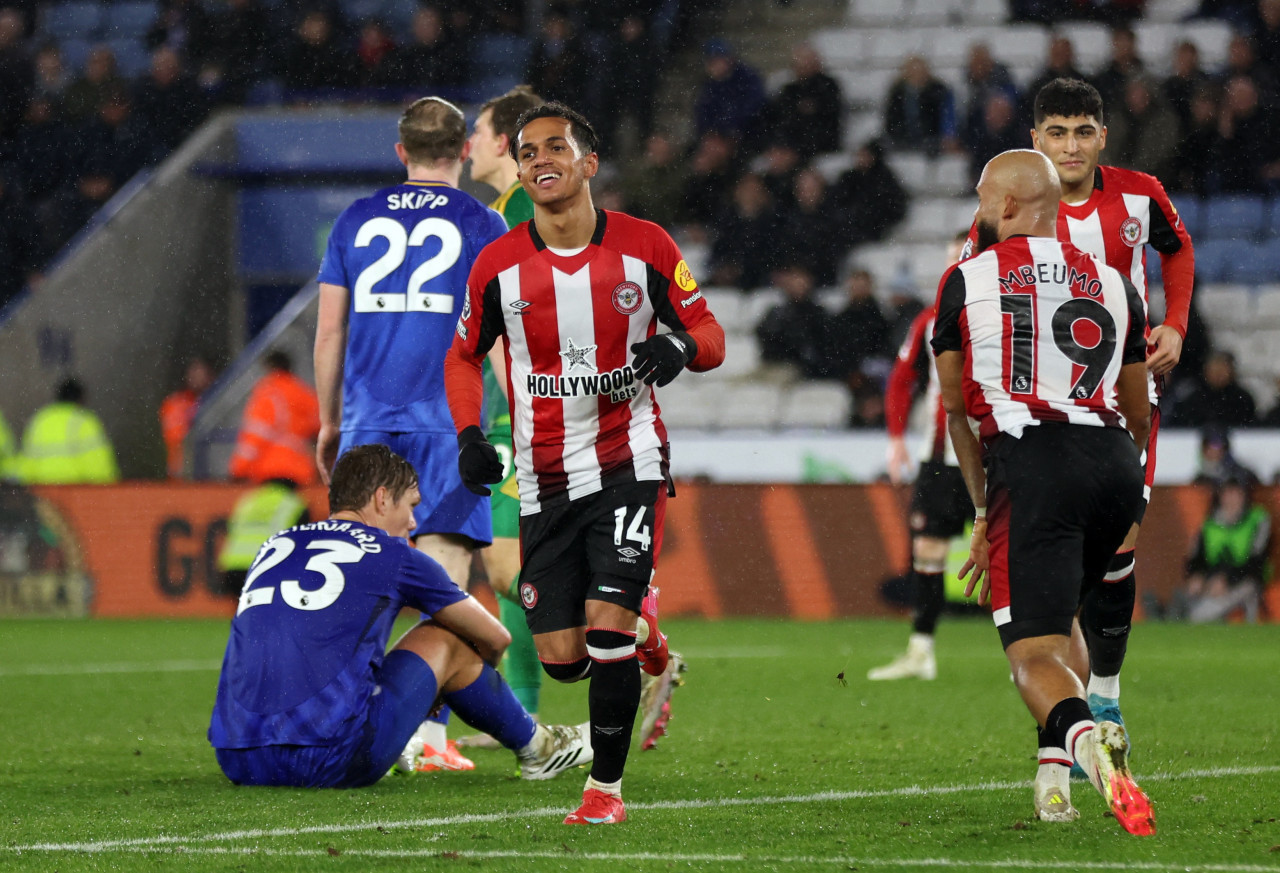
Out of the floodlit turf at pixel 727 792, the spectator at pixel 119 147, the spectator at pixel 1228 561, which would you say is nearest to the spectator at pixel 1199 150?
the spectator at pixel 1228 561

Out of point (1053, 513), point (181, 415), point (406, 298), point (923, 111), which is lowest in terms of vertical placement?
point (181, 415)

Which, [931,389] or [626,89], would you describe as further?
[626,89]

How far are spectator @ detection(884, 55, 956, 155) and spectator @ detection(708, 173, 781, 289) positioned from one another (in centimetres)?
160

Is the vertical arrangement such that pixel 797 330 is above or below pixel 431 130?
below

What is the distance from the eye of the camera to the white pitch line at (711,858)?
3.80 meters

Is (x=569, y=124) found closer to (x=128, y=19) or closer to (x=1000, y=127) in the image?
(x=1000, y=127)

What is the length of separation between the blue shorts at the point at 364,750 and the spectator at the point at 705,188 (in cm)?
1177

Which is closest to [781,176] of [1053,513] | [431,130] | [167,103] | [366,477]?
[167,103]

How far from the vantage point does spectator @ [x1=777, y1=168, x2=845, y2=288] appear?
52.1 feet

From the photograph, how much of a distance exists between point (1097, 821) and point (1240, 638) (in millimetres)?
7103

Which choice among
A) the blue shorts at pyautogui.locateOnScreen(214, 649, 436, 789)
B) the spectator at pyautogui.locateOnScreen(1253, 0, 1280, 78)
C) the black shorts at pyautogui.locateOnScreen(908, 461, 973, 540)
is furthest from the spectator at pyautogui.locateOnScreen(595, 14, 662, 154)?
the blue shorts at pyautogui.locateOnScreen(214, 649, 436, 789)

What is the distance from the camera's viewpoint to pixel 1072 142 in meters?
5.75

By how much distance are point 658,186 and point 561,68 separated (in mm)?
1611

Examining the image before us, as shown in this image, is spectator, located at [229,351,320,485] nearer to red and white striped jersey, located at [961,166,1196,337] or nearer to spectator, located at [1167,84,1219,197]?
spectator, located at [1167,84,1219,197]
